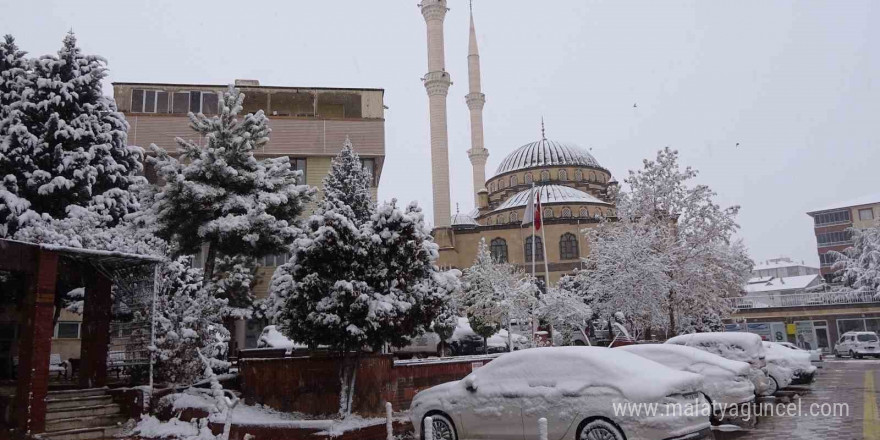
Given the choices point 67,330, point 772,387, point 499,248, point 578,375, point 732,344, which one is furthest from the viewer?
point 499,248

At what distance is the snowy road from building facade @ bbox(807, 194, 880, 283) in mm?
51335

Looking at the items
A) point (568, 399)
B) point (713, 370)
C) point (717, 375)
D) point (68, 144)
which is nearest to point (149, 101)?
point (68, 144)

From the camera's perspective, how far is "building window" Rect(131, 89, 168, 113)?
2858cm

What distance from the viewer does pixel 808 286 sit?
60.9 meters

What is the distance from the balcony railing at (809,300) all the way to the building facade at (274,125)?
30.7 m

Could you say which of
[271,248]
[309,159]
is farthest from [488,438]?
[309,159]

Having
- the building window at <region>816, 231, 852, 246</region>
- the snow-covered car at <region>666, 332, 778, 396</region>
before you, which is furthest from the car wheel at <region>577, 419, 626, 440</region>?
the building window at <region>816, 231, 852, 246</region>

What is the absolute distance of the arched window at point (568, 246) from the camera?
173ft

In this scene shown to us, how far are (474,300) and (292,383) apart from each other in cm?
1601

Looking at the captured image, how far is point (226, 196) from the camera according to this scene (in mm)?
18188

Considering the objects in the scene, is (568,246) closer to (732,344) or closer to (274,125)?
(274,125)

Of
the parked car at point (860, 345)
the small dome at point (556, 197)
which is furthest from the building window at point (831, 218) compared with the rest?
the parked car at point (860, 345)

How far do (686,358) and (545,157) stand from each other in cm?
5330

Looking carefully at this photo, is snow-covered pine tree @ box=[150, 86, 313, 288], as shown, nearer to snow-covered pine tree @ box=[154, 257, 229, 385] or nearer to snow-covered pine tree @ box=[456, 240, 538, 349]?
snow-covered pine tree @ box=[154, 257, 229, 385]
